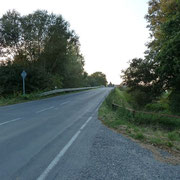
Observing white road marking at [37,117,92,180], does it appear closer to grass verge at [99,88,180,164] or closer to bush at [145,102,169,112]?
grass verge at [99,88,180,164]

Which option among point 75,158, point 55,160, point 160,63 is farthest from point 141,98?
point 55,160

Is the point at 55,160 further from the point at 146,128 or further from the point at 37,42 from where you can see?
the point at 37,42

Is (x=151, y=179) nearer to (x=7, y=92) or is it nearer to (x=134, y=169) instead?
(x=134, y=169)

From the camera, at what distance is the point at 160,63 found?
507 inches

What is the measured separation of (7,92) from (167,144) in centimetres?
2086

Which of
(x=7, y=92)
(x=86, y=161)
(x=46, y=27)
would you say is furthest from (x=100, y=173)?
(x=46, y=27)

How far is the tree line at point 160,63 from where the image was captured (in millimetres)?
11337

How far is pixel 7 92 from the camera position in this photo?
2017 centimetres

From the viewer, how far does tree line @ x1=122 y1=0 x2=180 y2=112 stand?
37.2ft

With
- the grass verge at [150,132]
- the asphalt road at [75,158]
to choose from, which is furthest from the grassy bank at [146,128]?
the asphalt road at [75,158]

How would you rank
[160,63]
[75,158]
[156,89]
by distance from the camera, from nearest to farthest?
[75,158] → [160,63] → [156,89]

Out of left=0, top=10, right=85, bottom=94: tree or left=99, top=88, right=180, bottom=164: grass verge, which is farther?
left=0, top=10, right=85, bottom=94: tree

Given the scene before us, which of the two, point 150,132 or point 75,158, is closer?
point 75,158

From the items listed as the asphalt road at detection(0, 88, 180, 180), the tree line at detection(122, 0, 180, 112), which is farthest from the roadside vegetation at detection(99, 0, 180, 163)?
the asphalt road at detection(0, 88, 180, 180)
